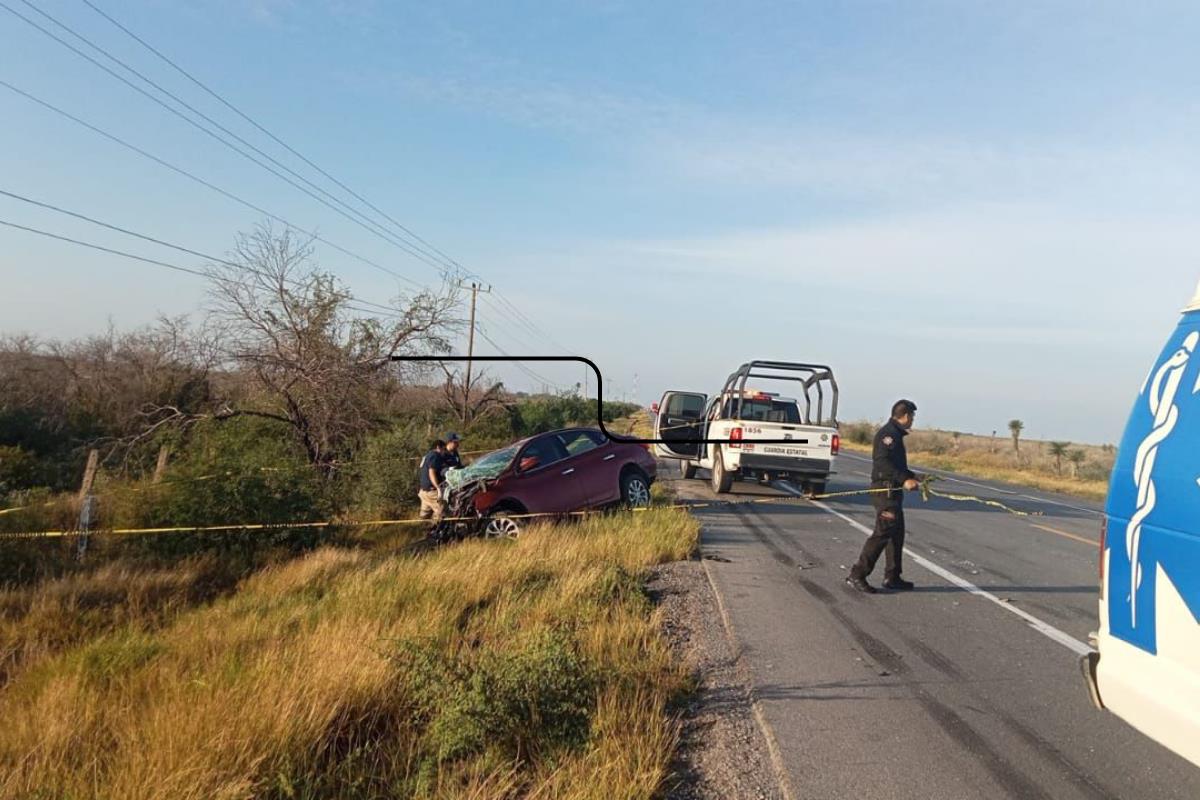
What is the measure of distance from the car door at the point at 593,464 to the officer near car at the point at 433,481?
1.91 m

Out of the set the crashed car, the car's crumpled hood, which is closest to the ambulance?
the crashed car

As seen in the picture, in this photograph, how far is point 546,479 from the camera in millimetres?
12297

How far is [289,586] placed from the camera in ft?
32.4

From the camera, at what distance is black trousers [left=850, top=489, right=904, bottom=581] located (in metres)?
8.49

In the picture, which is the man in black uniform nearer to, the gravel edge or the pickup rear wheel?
the gravel edge

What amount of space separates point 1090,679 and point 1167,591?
0.81 m

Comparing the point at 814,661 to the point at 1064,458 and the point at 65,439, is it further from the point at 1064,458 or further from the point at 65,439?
the point at 1064,458

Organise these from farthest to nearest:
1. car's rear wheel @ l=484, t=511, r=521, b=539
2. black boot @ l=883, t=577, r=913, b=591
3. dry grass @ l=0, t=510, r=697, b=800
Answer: car's rear wheel @ l=484, t=511, r=521, b=539 → black boot @ l=883, t=577, r=913, b=591 → dry grass @ l=0, t=510, r=697, b=800

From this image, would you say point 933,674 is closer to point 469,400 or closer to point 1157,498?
point 1157,498

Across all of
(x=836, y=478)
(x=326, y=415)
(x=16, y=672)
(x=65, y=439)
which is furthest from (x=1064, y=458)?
(x=16, y=672)

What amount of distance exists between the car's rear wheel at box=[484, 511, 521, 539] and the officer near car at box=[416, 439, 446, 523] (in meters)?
1.23

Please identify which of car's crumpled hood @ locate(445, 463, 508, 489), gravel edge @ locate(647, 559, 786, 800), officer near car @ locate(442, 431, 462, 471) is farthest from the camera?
officer near car @ locate(442, 431, 462, 471)

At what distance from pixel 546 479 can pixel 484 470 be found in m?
0.92

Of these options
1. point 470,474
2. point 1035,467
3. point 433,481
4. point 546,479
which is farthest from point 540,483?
point 1035,467
